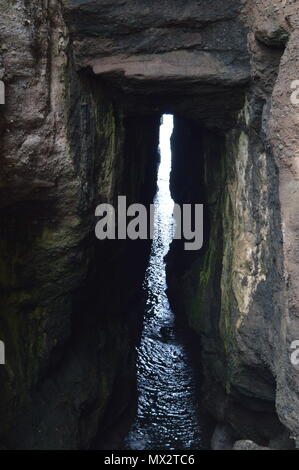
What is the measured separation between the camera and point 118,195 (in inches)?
169

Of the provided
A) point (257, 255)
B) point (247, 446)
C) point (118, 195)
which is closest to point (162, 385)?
point (118, 195)

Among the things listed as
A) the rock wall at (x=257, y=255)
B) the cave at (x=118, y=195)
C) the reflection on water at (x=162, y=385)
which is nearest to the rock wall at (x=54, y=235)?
the cave at (x=118, y=195)

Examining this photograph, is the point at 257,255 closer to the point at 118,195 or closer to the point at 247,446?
the point at 247,446

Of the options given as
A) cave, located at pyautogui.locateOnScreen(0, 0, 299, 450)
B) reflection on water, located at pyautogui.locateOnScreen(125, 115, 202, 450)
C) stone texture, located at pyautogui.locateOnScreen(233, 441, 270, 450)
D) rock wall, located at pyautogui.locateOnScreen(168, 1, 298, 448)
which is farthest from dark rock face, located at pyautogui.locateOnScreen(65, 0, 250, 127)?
reflection on water, located at pyautogui.locateOnScreen(125, 115, 202, 450)

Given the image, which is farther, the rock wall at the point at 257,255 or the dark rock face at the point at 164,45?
the dark rock face at the point at 164,45

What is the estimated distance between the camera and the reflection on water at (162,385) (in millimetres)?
4980

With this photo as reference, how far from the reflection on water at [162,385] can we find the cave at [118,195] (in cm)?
11

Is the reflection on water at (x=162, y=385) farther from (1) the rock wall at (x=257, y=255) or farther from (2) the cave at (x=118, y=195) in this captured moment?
(1) the rock wall at (x=257, y=255)

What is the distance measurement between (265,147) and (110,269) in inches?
85.9

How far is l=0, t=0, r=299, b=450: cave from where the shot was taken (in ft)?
9.66

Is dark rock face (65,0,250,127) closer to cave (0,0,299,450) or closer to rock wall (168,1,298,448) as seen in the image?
cave (0,0,299,450)

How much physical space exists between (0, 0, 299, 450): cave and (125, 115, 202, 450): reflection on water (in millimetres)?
112

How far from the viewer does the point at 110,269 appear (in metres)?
4.95

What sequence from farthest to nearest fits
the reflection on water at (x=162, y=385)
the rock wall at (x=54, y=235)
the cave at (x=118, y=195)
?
the reflection on water at (x=162, y=385) → the rock wall at (x=54, y=235) → the cave at (x=118, y=195)
